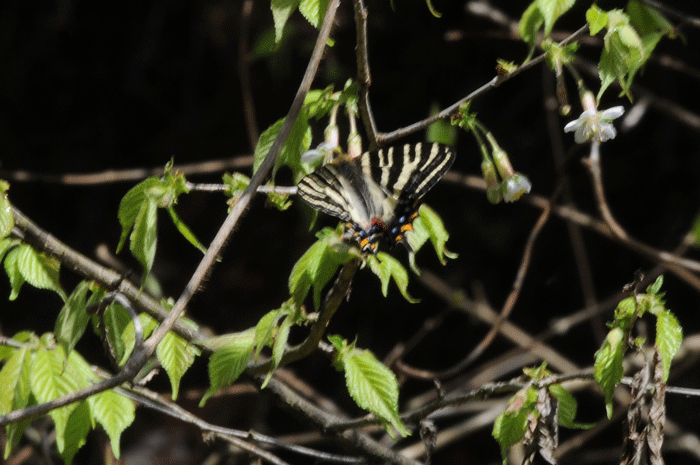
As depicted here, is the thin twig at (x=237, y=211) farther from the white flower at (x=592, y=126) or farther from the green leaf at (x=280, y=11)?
the white flower at (x=592, y=126)

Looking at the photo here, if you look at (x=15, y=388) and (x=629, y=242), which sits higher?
(x=629, y=242)

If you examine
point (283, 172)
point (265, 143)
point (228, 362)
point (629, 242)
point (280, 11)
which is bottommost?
point (228, 362)

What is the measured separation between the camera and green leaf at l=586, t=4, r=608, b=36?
1.23 m

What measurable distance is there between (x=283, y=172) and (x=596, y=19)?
2.27 meters

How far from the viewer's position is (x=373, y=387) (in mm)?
1300

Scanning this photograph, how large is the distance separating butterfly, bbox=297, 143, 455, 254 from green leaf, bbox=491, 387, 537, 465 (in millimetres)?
352

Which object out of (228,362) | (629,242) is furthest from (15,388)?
(629,242)

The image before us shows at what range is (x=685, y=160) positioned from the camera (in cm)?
302

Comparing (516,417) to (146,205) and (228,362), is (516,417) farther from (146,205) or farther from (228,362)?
(146,205)

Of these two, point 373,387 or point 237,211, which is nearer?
point 237,211

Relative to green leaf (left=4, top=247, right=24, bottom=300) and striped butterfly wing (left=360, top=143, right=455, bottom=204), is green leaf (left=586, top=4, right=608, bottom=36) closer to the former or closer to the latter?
striped butterfly wing (left=360, top=143, right=455, bottom=204)

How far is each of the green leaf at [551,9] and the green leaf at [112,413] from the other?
1045 millimetres

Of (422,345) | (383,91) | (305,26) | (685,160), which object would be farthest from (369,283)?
(685,160)

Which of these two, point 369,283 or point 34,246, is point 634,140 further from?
point 34,246
